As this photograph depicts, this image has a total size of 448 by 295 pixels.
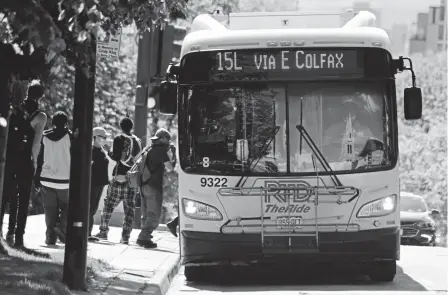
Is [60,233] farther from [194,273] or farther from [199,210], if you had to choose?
[199,210]

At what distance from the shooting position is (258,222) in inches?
505

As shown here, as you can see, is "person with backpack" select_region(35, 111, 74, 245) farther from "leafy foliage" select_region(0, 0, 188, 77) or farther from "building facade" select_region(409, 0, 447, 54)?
"building facade" select_region(409, 0, 447, 54)

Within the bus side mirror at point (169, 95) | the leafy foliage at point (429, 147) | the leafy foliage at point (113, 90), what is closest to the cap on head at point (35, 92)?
the bus side mirror at point (169, 95)

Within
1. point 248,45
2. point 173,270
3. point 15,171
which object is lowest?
point 173,270

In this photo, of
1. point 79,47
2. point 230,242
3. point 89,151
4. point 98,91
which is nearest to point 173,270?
point 230,242

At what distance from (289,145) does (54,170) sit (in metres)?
3.56

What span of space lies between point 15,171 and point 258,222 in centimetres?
294

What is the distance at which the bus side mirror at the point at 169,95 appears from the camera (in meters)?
13.3

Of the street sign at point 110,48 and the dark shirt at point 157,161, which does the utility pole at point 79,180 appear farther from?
the dark shirt at point 157,161

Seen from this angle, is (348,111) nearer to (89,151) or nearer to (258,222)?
(258,222)

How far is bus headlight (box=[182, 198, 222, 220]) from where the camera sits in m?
13.0

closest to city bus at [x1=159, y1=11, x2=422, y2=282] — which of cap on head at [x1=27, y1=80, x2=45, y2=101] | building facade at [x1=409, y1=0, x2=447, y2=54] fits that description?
cap on head at [x1=27, y1=80, x2=45, y2=101]

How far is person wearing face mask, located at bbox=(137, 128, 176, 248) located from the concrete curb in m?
1.42

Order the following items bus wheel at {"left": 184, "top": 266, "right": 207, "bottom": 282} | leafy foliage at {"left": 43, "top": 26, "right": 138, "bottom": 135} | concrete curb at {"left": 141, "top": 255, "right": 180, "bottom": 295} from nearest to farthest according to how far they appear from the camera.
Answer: concrete curb at {"left": 141, "top": 255, "right": 180, "bottom": 295}, bus wheel at {"left": 184, "top": 266, "right": 207, "bottom": 282}, leafy foliage at {"left": 43, "top": 26, "right": 138, "bottom": 135}
